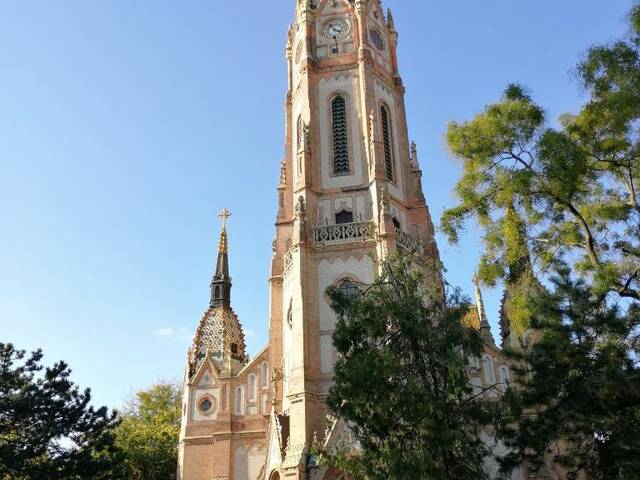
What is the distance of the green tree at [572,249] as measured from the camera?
1343 centimetres

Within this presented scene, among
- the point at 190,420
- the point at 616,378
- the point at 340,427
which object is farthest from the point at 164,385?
the point at 616,378

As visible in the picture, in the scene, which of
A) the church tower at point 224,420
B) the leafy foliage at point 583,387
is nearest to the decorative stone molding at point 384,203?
the church tower at point 224,420

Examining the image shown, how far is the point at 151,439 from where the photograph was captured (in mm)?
37250

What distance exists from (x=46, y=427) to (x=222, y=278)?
22311 millimetres

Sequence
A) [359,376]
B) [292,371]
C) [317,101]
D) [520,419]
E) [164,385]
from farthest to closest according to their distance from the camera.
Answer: [164,385]
[317,101]
[292,371]
[520,419]
[359,376]

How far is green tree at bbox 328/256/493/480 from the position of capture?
1308 centimetres

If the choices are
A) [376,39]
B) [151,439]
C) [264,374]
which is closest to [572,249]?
[264,374]

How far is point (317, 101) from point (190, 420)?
16.6 meters

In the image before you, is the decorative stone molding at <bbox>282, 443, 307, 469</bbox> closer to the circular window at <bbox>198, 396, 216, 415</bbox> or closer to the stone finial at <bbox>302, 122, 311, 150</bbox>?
the circular window at <bbox>198, 396, 216, 415</bbox>

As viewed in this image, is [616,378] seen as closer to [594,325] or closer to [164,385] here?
[594,325]

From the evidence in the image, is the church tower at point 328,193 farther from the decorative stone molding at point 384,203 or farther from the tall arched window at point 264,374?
the tall arched window at point 264,374

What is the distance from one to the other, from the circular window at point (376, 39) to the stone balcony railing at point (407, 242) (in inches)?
470

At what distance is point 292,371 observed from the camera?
2467 centimetres

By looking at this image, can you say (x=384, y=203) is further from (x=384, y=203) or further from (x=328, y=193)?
(x=328, y=193)
